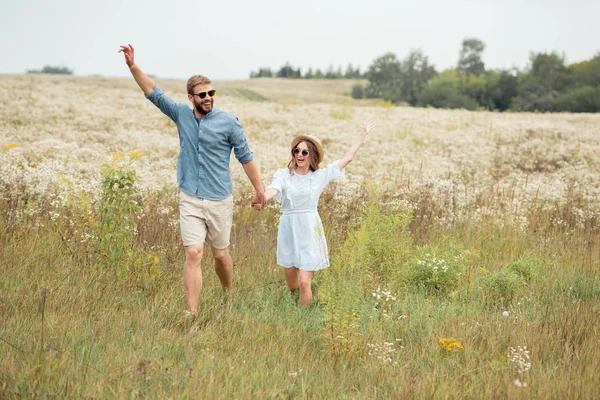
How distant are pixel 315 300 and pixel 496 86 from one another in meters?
91.5

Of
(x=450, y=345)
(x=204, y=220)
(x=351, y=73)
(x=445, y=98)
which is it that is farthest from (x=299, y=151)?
(x=351, y=73)

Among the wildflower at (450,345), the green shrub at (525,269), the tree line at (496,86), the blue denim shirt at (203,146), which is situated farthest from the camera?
the tree line at (496,86)

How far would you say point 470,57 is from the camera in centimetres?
11694

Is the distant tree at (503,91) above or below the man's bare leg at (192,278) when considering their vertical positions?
above

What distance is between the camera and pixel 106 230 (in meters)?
6.70

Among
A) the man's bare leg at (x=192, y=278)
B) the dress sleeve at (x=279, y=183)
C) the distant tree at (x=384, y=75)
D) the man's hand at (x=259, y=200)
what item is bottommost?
the man's bare leg at (x=192, y=278)

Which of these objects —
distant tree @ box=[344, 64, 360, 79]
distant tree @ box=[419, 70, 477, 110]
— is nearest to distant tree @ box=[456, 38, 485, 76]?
distant tree @ box=[419, 70, 477, 110]

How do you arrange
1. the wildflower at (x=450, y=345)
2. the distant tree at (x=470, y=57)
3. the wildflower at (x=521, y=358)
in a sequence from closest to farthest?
the wildflower at (x=521, y=358) < the wildflower at (x=450, y=345) < the distant tree at (x=470, y=57)

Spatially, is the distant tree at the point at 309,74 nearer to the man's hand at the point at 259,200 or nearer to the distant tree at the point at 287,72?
the distant tree at the point at 287,72

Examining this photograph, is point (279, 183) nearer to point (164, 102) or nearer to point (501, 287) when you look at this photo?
point (164, 102)

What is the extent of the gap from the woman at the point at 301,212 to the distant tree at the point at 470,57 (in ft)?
383

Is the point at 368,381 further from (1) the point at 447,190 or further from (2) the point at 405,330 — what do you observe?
(1) the point at 447,190

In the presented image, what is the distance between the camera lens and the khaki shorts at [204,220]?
595 centimetres

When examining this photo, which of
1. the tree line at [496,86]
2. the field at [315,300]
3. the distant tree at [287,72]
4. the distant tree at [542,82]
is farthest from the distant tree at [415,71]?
the field at [315,300]
